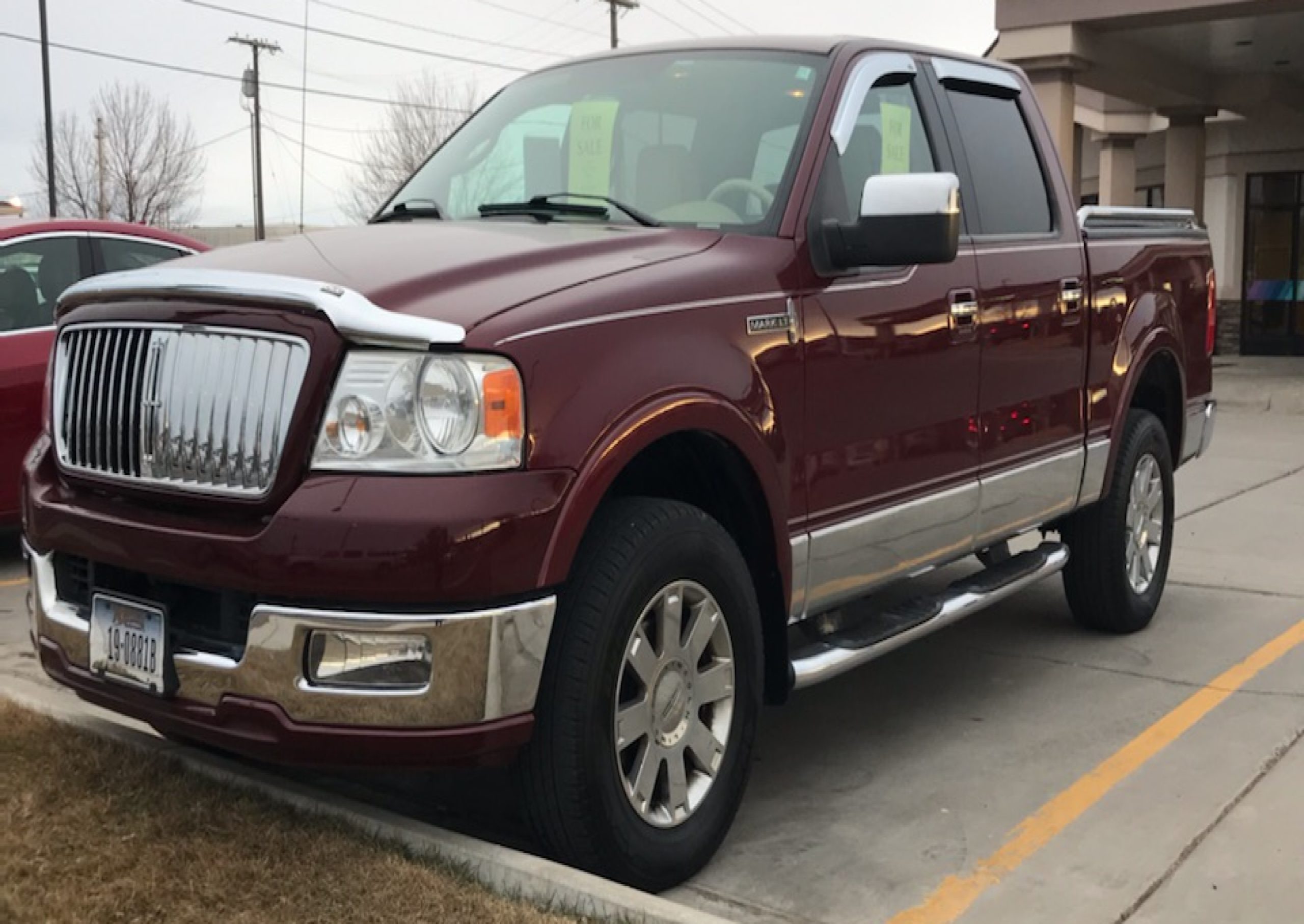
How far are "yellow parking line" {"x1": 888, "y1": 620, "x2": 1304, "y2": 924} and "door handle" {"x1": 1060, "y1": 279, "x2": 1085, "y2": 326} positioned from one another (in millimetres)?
1444

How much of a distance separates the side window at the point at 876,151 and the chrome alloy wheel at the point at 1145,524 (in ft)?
6.46

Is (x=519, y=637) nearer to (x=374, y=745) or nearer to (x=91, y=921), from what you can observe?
(x=374, y=745)

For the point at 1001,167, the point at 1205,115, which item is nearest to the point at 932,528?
the point at 1001,167

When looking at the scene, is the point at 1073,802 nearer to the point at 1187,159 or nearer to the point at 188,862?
the point at 188,862

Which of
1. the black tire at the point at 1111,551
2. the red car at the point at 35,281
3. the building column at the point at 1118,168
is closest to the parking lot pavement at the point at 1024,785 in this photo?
the black tire at the point at 1111,551

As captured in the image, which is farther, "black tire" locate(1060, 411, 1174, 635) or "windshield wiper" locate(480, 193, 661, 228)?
"black tire" locate(1060, 411, 1174, 635)

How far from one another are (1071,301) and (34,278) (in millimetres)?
5458

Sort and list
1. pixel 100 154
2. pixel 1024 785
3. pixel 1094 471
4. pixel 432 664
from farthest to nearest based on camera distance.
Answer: pixel 100 154 < pixel 1094 471 < pixel 1024 785 < pixel 432 664

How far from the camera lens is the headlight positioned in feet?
9.93

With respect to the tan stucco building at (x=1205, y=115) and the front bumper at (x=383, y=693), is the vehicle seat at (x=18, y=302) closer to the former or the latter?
the front bumper at (x=383, y=693)

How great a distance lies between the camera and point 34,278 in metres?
7.75

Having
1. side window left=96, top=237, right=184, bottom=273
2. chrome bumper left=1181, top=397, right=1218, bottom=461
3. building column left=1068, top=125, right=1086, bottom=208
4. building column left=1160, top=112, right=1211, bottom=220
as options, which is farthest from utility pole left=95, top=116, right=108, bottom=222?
chrome bumper left=1181, top=397, right=1218, bottom=461

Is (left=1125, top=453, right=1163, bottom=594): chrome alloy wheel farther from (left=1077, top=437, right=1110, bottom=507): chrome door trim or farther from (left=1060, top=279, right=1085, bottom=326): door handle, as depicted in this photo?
(left=1060, top=279, right=1085, bottom=326): door handle

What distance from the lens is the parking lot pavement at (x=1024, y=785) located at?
3.58 m
